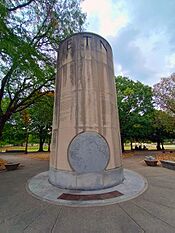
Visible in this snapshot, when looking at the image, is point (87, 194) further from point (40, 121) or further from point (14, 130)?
point (14, 130)

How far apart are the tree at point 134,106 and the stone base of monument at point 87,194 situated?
1501 centimetres

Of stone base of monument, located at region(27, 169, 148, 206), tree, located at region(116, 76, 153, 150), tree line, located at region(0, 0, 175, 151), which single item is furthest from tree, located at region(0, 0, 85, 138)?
tree, located at region(116, 76, 153, 150)

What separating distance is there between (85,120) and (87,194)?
8.97 feet

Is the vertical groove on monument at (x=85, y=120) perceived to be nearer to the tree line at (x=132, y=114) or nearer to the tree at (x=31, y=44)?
the tree at (x=31, y=44)

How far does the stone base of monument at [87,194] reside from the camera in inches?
208

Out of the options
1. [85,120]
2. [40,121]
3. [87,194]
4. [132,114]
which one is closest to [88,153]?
[85,120]

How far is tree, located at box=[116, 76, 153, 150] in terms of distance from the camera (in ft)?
71.9

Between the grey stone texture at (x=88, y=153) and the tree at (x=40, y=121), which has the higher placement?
the tree at (x=40, y=121)

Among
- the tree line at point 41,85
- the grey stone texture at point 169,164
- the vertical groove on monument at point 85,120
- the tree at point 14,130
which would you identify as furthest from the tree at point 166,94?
the tree at point 14,130

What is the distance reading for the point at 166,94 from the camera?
2016 centimetres

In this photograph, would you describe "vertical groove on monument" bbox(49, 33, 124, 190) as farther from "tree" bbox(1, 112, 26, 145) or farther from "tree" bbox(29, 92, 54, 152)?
"tree" bbox(1, 112, 26, 145)

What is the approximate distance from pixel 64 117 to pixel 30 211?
147 inches

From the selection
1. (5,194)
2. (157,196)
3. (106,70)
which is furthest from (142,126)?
(5,194)

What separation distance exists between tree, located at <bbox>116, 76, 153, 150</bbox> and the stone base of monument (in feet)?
49.3
